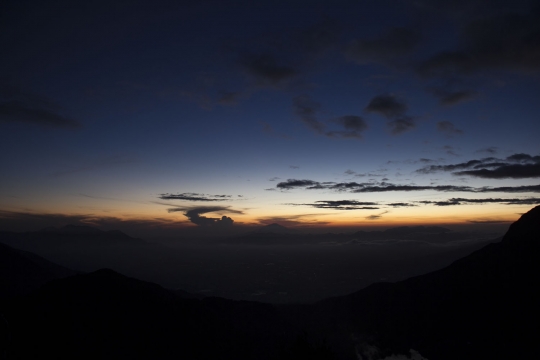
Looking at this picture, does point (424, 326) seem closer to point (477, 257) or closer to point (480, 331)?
point (480, 331)

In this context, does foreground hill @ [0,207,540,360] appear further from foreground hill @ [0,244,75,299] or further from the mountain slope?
foreground hill @ [0,244,75,299]

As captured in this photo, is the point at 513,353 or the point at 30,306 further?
the point at 513,353

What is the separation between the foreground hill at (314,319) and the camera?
2810 inches

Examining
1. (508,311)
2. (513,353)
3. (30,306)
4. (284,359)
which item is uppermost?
(284,359)

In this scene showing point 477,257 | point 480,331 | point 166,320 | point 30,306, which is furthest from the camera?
point 477,257

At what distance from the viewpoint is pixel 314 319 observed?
132 meters

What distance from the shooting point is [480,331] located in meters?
102

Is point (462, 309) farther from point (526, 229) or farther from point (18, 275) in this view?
point (18, 275)

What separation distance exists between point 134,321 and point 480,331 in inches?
4730

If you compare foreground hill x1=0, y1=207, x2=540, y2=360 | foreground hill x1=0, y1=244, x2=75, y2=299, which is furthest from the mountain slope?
foreground hill x1=0, y1=244, x2=75, y2=299

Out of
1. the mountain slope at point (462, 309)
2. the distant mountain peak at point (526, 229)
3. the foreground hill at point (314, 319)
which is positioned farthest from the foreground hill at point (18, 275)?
the distant mountain peak at point (526, 229)

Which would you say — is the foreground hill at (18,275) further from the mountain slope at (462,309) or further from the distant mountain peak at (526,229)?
the distant mountain peak at (526,229)

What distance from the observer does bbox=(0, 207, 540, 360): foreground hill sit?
71375mm

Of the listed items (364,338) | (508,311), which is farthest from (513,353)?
(364,338)
